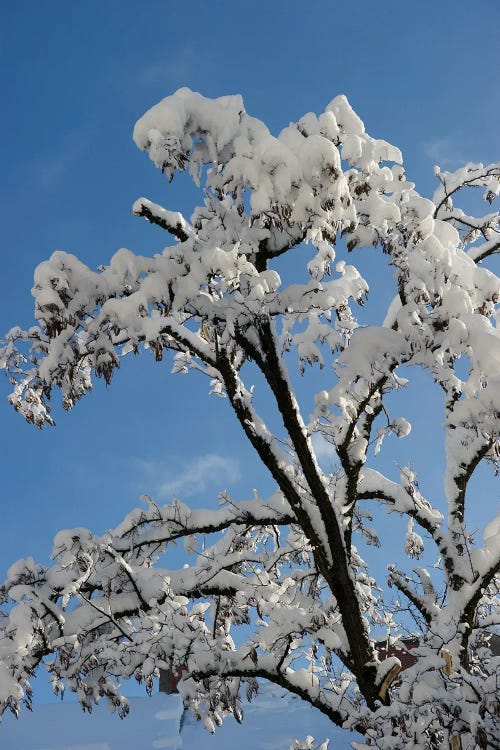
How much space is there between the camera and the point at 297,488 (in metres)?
7.26

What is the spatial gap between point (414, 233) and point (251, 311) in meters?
1.79

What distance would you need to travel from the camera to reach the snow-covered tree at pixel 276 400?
18.6 feet

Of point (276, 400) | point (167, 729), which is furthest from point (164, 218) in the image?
point (167, 729)

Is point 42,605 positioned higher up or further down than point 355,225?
further down

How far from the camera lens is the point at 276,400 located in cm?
705

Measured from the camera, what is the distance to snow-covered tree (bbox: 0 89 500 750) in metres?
5.68

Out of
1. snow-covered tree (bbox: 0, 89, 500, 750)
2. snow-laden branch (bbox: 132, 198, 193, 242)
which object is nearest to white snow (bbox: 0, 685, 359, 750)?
snow-covered tree (bbox: 0, 89, 500, 750)

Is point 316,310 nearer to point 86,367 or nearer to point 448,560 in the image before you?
point 86,367

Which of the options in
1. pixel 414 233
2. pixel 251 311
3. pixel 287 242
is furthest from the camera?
pixel 287 242

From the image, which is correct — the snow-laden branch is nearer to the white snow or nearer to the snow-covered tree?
the snow-covered tree

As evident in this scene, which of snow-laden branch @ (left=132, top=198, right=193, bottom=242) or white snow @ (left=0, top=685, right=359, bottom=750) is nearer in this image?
snow-laden branch @ (left=132, top=198, right=193, bottom=242)

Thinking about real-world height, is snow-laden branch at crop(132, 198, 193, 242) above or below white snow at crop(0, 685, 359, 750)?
above

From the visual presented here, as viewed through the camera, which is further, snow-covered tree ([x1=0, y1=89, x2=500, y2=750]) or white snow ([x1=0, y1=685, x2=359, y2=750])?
white snow ([x1=0, y1=685, x2=359, y2=750])

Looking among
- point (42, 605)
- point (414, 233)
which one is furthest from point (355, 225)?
point (42, 605)
